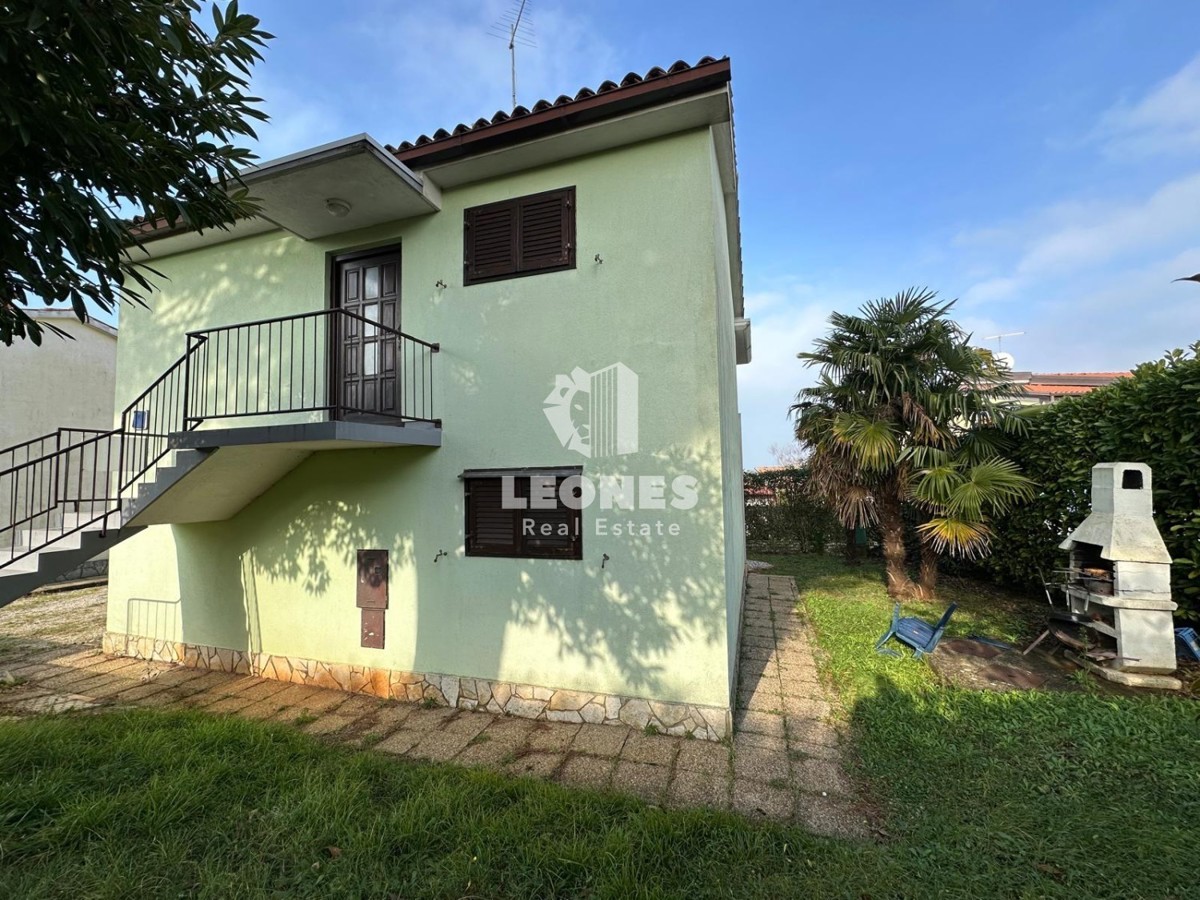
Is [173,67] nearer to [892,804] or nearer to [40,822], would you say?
[40,822]

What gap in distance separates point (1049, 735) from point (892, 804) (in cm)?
189

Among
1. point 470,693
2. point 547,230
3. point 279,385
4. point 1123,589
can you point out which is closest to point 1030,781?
point 1123,589

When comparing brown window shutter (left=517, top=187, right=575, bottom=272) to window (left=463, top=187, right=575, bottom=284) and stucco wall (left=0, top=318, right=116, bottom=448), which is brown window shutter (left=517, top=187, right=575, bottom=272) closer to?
window (left=463, top=187, right=575, bottom=284)

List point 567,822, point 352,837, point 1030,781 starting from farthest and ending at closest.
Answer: point 1030,781, point 567,822, point 352,837

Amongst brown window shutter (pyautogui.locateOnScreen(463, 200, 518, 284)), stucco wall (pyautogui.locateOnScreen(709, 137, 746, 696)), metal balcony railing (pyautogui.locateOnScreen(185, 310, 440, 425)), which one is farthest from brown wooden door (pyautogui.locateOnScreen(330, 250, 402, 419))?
stucco wall (pyautogui.locateOnScreen(709, 137, 746, 696))

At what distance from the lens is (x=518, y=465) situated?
5262 mm

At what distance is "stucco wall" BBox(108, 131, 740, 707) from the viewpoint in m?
4.74

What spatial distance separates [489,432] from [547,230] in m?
2.29

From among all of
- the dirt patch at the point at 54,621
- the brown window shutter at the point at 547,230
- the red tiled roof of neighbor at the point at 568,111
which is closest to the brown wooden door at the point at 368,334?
the red tiled roof of neighbor at the point at 568,111

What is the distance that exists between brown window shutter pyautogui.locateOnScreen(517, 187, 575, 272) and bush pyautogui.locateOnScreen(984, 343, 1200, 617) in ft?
23.4

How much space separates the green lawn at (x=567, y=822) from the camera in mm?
2762

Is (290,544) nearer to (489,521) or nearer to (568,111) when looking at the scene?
(489,521)

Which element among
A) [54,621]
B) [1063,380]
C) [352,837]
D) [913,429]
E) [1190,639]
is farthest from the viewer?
[1063,380]

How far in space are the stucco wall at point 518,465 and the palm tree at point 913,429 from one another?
439 cm
